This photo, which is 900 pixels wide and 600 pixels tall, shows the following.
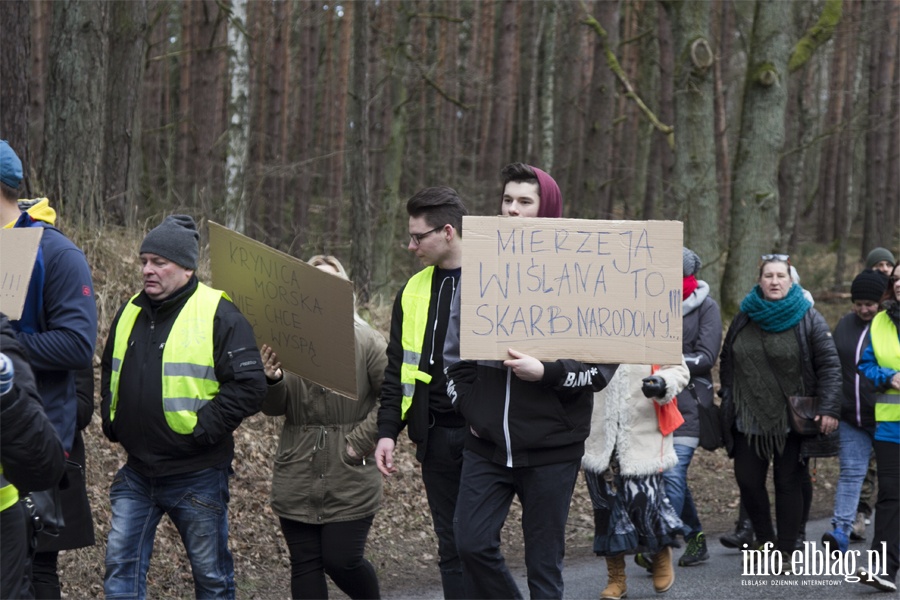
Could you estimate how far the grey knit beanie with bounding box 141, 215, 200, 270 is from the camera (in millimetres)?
5016

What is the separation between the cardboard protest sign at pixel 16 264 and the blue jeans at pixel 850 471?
217 inches

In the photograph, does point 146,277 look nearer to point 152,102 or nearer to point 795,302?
point 795,302

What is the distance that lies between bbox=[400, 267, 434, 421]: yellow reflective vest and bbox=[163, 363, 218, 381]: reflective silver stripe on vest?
0.92 m

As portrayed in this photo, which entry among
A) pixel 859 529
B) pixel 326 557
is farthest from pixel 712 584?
pixel 326 557

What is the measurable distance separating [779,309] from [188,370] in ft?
14.0

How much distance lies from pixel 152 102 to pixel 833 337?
21.3m

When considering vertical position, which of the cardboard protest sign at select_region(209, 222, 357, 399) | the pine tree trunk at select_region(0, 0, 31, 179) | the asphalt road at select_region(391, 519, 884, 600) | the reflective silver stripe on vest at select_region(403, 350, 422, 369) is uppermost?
the pine tree trunk at select_region(0, 0, 31, 179)

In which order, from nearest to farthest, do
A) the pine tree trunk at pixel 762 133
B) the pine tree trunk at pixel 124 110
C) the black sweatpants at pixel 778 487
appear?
the black sweatpants at pixel 778 487, the pine tree trunk at pixel 124 110, the pine tree trunk at pixel 762 133

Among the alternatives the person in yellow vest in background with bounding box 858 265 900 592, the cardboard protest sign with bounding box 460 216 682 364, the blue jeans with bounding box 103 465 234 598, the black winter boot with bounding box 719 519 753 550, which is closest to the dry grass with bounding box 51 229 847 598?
the black winter boot with bounding box 719 519 753 550

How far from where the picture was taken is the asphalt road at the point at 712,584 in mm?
7242

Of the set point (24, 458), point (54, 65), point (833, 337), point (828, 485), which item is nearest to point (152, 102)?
point (54, 65)

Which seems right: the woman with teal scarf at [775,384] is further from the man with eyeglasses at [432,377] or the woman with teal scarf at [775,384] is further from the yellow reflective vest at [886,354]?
the man with eyeglasses at [432,377]

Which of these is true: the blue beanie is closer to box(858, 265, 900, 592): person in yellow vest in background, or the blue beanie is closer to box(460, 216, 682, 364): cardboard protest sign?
box(460, 216, 682, 364): cardboard protest sign

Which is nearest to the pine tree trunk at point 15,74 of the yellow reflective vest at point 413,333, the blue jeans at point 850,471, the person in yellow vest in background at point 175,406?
the person in yellow vest in background at point 175,406
